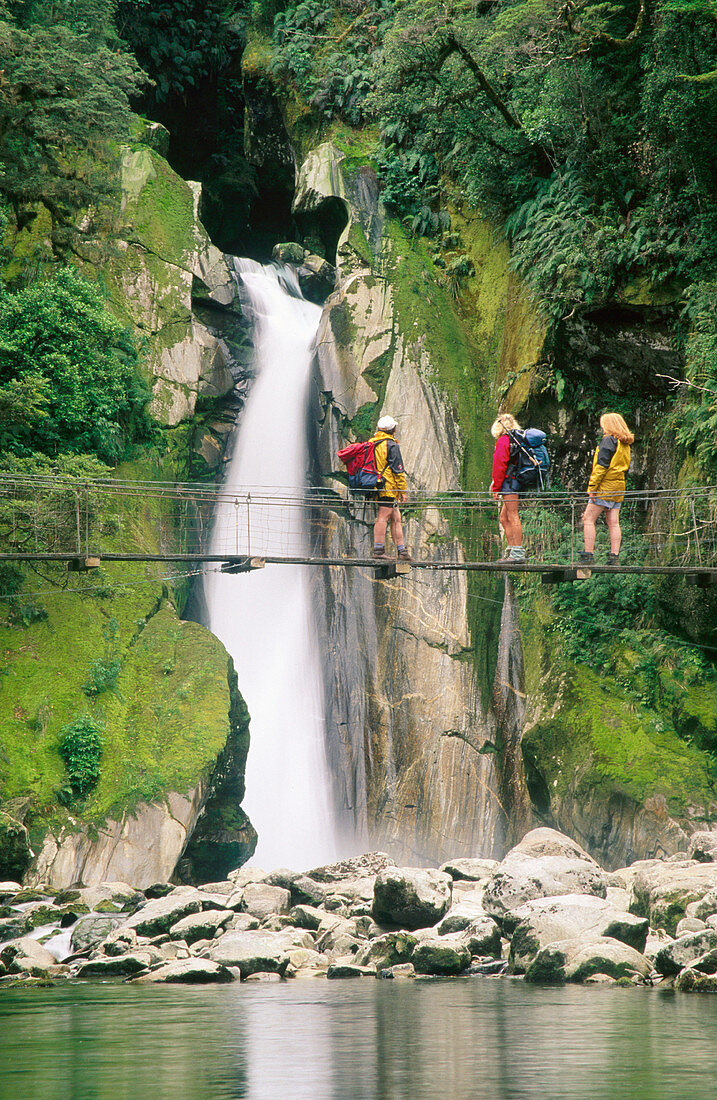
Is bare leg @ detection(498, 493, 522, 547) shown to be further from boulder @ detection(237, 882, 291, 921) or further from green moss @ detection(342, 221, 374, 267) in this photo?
green moss @ detection(342, 221, 374, 267)

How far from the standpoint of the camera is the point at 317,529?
17953mm

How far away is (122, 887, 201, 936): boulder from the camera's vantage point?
1070 cm

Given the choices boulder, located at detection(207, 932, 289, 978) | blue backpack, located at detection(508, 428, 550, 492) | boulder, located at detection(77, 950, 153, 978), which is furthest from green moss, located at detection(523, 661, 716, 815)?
boulder, located at detection(77, 950, 153, 978)

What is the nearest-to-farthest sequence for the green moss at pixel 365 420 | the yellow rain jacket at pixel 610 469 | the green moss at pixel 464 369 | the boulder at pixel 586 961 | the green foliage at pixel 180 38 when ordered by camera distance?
the boulder at pixel 586 961 → the yellow rain jacket at pixel 610 469 → the green moss at pixel 464 369 → the green moss at pixel 365 420 → the green foliage at pixel 180 38

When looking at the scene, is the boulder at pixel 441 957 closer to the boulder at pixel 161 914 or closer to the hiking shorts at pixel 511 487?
the boulder at pixel 161 914

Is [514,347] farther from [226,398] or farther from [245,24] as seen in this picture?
[245,24]

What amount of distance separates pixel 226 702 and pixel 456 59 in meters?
10.0

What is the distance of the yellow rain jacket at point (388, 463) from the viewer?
35.4 ft

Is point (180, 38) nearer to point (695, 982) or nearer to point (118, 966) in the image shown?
point (118, 966)

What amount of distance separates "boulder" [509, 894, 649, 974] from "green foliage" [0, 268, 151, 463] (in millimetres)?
9065

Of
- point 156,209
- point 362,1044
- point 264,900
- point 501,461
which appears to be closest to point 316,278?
point 156,209

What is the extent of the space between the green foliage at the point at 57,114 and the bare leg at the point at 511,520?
29.5ft

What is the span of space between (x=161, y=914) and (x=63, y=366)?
306 inches

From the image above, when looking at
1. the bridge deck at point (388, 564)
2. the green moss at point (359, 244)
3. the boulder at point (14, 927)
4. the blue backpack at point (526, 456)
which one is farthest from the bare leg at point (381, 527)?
the green moss at point (359, 244)
